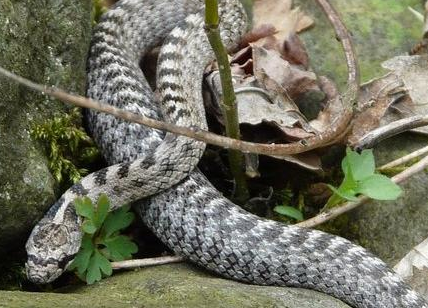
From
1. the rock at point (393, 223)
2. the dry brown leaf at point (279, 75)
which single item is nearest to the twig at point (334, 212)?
the rock at point (393, 223)

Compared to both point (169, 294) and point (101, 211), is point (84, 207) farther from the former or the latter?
point (169, 294)

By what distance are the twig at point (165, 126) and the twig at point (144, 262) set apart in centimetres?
139

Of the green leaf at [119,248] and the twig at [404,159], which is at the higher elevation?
the twig at [404,159]

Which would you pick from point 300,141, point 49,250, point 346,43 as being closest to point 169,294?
point 49,250

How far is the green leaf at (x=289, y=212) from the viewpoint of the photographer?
6.11 m

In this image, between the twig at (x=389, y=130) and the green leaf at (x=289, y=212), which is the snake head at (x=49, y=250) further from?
the twig at (x=389, y=130)

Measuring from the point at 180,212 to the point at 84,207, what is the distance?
0.87m

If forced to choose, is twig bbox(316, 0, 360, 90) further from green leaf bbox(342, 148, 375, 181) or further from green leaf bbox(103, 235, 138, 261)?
green leaf bbox(103, 235, 138, 261)

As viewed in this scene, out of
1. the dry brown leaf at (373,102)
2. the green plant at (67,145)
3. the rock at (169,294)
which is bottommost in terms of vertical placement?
the rock at (169,294)

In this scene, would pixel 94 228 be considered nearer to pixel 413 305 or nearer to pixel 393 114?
pixel 413 305

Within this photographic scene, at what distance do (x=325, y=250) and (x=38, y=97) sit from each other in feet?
8.23

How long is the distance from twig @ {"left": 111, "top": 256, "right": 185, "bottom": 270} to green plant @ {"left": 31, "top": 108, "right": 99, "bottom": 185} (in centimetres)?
85

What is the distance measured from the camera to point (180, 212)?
605 cm

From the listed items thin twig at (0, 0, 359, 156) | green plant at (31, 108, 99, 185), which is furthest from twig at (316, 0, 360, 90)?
green plant at (31, 108, 99, 185)
